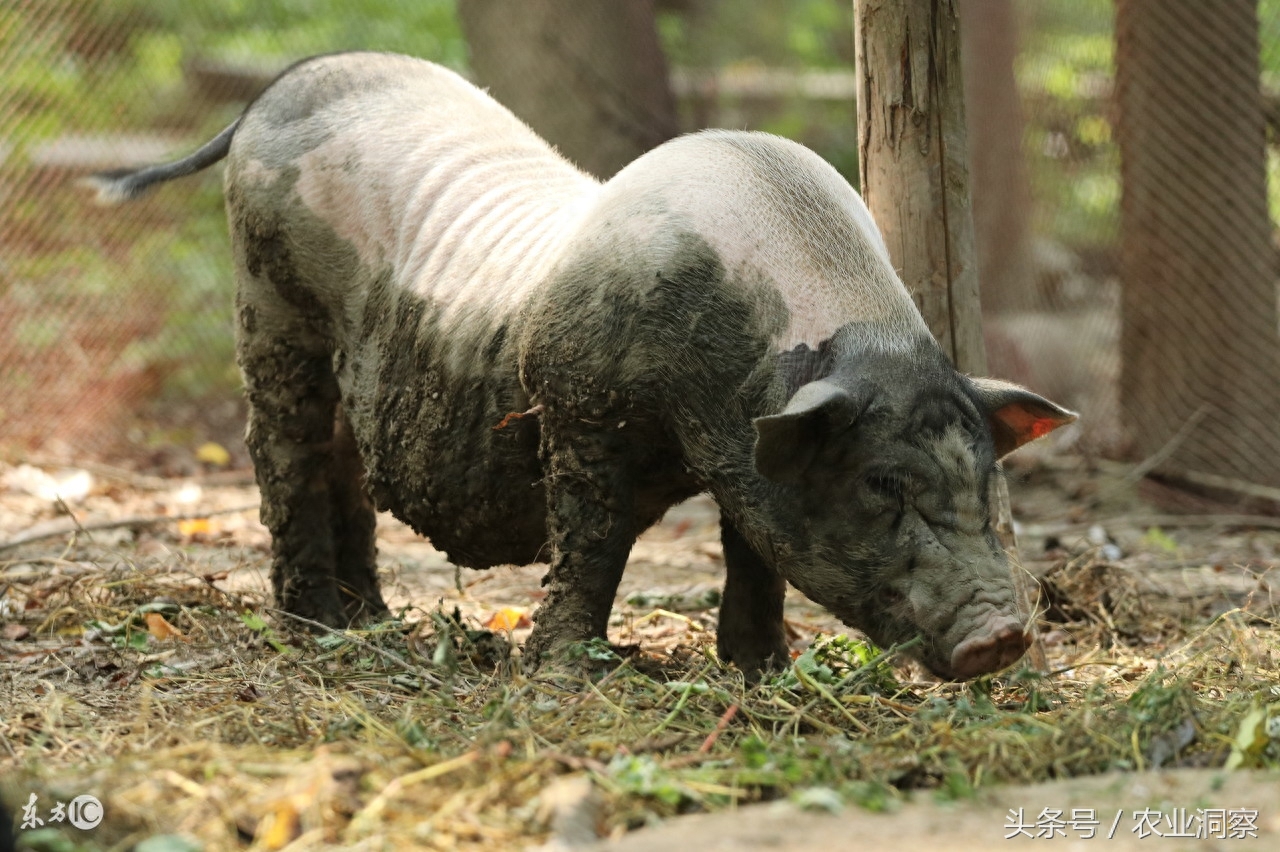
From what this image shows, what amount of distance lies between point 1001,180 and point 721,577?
15.1 feet

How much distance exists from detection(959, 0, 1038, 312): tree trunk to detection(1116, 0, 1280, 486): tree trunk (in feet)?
4.25

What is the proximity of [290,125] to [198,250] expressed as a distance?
14.2 ft

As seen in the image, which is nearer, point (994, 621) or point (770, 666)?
point (994, 621)

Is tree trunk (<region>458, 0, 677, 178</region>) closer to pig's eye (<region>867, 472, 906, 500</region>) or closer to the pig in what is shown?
the pig

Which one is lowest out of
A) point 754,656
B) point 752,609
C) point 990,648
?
point 754,656

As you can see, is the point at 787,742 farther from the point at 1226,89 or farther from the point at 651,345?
the point at 1226,89

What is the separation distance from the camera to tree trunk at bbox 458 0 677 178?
8820 millimetres

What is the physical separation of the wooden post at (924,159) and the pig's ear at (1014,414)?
1.37ft

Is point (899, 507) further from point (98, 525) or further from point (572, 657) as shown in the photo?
point (98, 525)

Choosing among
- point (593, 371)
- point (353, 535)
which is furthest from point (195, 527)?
point (593, 371)

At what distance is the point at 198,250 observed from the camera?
922 cm

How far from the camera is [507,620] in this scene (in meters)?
5.54

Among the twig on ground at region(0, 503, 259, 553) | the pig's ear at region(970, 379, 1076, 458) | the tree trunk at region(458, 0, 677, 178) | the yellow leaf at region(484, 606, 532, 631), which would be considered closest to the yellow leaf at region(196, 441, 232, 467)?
the twig on ground at region(0, 503, 259, 553)

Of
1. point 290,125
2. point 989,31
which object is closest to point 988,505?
point 290,125
